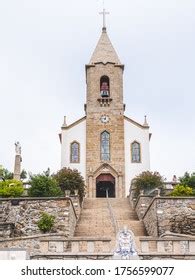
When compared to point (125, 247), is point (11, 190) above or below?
above

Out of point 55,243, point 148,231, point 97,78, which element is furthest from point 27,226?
point 97,78

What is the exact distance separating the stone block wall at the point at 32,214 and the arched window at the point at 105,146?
1700 cm

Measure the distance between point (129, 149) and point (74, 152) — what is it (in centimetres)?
462

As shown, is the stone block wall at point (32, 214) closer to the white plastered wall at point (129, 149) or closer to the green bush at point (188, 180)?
the green bush at point (188, 180)

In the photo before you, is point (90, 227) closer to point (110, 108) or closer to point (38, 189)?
point (38, 189)

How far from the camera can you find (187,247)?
1692 centimetres

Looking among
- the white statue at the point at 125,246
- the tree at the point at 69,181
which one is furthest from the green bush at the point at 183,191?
the white statue at the point at 125,246

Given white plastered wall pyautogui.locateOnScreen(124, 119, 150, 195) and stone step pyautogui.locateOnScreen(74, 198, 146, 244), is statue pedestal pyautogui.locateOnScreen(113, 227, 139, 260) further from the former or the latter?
white plastered wall pyautogui.locateOnScreen(124, 119, 150, 195)

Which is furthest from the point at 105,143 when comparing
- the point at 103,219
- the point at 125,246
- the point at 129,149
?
the point at 125,246

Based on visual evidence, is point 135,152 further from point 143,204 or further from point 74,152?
point 143,204

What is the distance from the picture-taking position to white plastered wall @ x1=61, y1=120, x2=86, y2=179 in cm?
4153

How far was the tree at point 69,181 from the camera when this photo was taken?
3275 cm

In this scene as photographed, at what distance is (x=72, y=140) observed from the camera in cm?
4269

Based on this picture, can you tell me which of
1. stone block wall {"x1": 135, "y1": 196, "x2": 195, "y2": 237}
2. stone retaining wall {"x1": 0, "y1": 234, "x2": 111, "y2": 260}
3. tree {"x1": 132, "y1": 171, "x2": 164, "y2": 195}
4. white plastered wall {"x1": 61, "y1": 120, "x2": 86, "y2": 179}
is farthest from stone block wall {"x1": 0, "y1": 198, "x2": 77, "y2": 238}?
white plastered wall {"x1": 61, "y1": 120, "x2": 86, "y2": 179}
